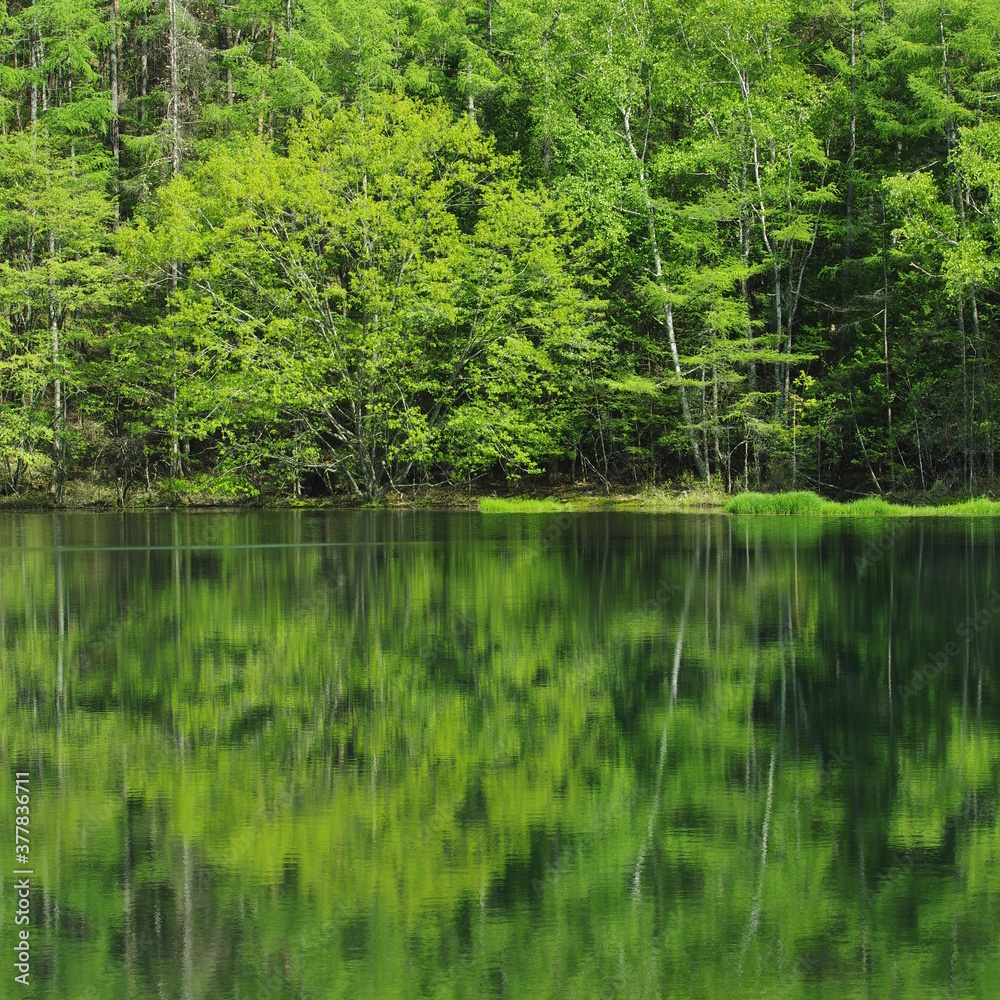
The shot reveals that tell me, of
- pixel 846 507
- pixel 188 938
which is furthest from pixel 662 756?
pixel 846 507

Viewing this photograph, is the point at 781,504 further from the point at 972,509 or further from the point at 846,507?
the point at 972,509

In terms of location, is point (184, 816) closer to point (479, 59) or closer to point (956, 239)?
point (956, 239)

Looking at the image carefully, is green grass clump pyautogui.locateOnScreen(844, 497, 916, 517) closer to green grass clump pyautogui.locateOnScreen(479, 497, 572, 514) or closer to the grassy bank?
the grassy bank

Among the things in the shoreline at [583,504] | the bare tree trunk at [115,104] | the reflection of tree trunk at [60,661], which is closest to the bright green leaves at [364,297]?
the shoreline at [583,504]

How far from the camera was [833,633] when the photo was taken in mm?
10875

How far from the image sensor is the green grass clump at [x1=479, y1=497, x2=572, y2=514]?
34.8 metres

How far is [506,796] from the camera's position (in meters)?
5.94

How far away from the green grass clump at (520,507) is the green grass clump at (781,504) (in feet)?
16.1

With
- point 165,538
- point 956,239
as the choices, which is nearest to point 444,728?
point 165,538

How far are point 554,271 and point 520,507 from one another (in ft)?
22.2

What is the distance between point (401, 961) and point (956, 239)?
33318mm

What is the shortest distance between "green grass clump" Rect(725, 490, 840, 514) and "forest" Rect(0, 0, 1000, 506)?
12.9ft

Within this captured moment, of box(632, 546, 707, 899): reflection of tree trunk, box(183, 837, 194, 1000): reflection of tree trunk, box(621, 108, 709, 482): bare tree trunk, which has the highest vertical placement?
box(621, 108, 709, 482): bare tree trunk

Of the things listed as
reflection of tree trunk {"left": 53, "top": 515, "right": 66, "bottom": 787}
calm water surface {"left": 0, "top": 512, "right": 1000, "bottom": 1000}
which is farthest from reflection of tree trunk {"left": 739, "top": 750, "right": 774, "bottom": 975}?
reflection of tree trunk {"left": 53, "top": 515, "right": 66, "bottom": 787}
